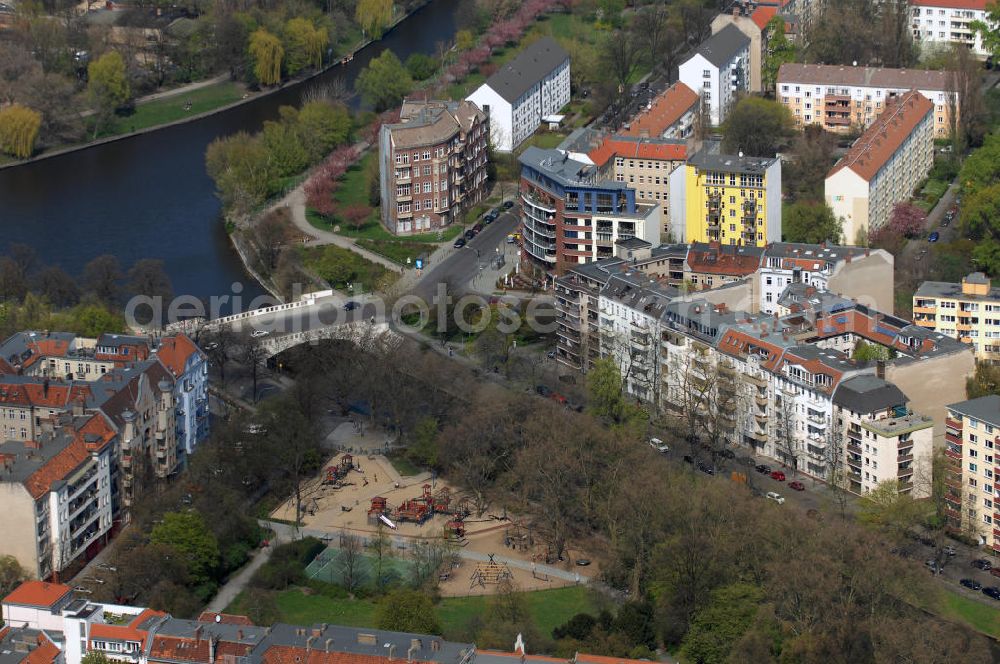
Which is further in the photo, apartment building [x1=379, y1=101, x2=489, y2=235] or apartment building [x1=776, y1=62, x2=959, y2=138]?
apartment building [x1=776, y1=62, x2=959, y2=138]

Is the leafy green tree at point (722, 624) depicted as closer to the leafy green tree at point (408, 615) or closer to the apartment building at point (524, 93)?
the leafy green tree at point (408, 615)

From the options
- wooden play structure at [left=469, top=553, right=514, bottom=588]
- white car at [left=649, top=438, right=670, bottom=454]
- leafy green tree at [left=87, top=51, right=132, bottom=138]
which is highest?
leafy green tree at [left=87, top=51, right=132, bottom=138]

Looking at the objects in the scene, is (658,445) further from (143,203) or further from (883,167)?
(143,203)

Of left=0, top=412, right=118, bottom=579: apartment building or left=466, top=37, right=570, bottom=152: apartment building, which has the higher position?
left=466, top=37, right=570, bottom=152: apartment building

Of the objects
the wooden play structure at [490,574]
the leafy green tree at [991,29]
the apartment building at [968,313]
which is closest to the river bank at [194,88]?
the leafy green tree at [991,29]

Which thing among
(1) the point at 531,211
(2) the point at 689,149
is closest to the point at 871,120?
(2) the point at 689,149

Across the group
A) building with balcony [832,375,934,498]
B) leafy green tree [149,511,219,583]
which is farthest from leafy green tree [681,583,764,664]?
leafy green tree [149,511,219,583]

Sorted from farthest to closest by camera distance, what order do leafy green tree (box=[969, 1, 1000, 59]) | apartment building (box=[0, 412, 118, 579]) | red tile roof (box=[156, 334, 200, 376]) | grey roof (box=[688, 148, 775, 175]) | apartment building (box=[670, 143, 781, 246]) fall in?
leafy green tree (box=[969, 1, 1000, 59])
apartment building (box=[670, 143, 781, 246])
grey roof (box=[688, 148, 775, 175])
red tile roof (box=[156, 334, 200, 376])
apartment building (box=[0, 412, 118, 579])

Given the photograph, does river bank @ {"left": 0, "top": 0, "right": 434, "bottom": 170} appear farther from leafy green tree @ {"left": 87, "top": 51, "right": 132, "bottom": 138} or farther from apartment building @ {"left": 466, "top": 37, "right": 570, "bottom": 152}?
apartment building @ {"left": 466, "top": 37, "right": 570, "bottom": 152}

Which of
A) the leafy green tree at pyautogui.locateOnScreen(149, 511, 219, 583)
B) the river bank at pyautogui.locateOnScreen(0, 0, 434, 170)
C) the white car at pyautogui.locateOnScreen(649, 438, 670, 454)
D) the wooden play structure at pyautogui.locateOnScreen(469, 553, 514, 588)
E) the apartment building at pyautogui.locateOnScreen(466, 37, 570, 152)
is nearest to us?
the leafy green tree at pyautogui.locateOnScreen(149, 511, 219, 583)
